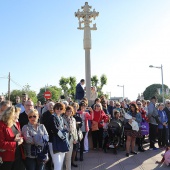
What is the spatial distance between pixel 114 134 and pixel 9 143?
210 inches

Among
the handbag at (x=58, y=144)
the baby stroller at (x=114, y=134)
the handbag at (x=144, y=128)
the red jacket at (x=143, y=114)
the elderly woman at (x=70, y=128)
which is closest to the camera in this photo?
the handbag at (x=58, y=144)

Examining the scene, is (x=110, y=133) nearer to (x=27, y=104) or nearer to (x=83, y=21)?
(x=27, y=104)

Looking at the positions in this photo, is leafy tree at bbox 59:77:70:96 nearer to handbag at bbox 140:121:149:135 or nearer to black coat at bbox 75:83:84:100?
black coat at bbox 75:83:84:100

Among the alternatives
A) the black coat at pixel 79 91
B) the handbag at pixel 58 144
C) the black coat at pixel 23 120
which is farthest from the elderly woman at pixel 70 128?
the black coat at pixel 79 91

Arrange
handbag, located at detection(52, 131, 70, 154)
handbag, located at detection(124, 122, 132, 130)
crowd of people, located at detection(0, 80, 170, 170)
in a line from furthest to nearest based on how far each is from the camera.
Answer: handbag, located at detection(124, 122, 132, 130)
handbag, located at detection(52, 131, 70, 154)
crowd of people, located at detection(0, 80, 170, 170)

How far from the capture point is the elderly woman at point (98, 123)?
29.8ft

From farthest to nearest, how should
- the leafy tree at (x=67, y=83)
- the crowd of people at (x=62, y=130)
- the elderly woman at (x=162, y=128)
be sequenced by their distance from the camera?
the leafy tree at (x=67, y=83) < the elderly woman at (x=162, y=128) < the crowd of people at (x=62, y=130)

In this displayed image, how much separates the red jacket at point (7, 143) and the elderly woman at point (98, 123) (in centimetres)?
499

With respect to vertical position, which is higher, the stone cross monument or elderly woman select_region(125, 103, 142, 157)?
the stone cross monument

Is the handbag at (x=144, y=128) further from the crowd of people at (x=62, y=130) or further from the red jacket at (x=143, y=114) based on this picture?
the red jacket at (x=143, y=114)

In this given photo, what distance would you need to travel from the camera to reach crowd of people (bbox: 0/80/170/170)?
4441mm

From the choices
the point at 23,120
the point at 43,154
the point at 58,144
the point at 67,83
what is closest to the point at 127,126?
the point at 58,144

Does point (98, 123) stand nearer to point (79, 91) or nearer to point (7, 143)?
point (79, 91)

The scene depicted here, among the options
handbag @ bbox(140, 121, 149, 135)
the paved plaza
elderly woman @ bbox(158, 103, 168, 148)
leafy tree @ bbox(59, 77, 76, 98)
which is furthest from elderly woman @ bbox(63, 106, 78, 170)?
leafy tree @ bbox(59, 77, 76, 98)
